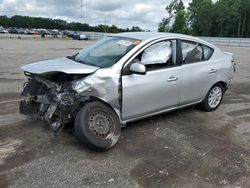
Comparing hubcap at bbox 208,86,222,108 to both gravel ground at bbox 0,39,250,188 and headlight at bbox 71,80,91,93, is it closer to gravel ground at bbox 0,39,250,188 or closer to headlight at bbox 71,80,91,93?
gravel ground at bbox 0,39,250,188

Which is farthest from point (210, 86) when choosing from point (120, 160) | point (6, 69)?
point (6, 69)

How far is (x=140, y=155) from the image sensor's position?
4.36m

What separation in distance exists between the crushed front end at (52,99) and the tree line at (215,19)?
8713cm

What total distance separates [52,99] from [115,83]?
3.28 feet

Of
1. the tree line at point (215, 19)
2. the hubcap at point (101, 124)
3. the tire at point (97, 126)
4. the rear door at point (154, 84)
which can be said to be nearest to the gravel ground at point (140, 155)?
the tire at point (97, 126)

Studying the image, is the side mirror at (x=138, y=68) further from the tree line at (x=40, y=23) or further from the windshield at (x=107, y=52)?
the tree line at (x=40, y=23)

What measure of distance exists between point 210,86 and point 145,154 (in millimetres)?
2609

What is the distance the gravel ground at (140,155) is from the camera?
370 cm

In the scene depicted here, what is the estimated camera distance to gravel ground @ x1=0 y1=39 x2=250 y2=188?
370cm

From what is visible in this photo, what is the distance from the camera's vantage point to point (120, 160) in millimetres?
4195

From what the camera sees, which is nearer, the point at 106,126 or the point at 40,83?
the point at 106,126

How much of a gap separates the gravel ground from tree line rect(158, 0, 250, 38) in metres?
86.2

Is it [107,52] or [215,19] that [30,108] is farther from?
[215,19]

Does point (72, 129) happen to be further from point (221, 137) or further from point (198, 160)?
point (221, 137)
